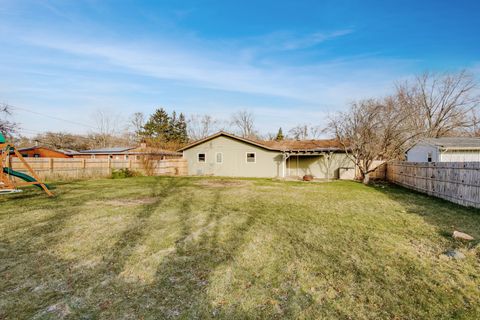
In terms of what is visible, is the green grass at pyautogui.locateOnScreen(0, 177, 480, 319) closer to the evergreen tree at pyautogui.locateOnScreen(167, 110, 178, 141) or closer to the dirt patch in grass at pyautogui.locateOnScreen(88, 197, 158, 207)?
the dirt patch in grass at pyautogui.locateOnScreen(88, 197, 158, 207)

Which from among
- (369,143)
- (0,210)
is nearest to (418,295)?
(0,210)

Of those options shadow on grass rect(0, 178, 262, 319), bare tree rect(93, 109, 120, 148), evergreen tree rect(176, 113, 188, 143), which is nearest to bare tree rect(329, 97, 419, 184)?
shadow on grass rect(0, 178, 262, 319)

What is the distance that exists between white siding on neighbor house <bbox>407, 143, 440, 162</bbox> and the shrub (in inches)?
845

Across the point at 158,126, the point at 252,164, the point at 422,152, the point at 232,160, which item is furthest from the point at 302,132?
the point at 158,126

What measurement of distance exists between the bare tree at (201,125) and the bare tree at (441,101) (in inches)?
1227

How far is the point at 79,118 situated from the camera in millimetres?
41125

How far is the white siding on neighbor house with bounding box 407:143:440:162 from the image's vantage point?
1644cm

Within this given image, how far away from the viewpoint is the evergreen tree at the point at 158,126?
40.9 meters

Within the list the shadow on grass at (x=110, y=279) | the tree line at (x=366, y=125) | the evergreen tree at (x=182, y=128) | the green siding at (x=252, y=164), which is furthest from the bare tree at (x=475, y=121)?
the evergreen tree at (x=182, y=128)

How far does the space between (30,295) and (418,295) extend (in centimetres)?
460

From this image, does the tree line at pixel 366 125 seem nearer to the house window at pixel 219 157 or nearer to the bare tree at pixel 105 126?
the bare tree at pixel 105 126

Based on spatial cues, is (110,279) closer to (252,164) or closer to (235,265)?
(235,265)

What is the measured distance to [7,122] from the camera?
833 inches

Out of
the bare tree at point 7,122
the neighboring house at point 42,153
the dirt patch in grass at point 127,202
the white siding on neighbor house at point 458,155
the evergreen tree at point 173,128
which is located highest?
the evergreen tree at point 173,128
